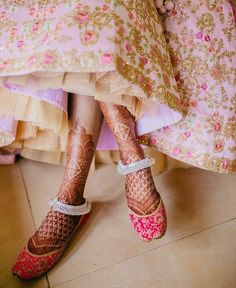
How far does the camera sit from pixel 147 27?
0.70 metres

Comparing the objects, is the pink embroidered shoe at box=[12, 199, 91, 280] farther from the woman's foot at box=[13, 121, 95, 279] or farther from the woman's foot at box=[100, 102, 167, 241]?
the woman's foot at box=[100, 102, 167, 241]

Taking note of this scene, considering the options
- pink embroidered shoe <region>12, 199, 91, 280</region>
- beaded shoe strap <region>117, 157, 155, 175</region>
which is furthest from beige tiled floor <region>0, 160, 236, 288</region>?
beaded shoe strap <region>117, 157, 155, 175</region>

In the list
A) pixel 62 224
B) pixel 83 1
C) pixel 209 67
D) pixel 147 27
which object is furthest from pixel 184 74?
pixel 62 224

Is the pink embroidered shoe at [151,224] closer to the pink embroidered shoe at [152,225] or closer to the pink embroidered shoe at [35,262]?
the pink embroidered shoe at [152,225]

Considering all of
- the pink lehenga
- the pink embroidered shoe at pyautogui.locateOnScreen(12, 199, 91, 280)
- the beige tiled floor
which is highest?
the pink lehenga

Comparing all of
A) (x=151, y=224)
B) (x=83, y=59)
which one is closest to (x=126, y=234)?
(x=151, y=224)

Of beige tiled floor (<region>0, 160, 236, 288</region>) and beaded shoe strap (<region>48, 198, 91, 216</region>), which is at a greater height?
beaded shoe strap (<region>48, 198, 91, 216</region>)

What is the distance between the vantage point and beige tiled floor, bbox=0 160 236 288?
0.74 metres

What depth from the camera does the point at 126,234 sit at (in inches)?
33.5

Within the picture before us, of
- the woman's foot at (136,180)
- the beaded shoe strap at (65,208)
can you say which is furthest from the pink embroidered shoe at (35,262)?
the woman's foot at (136,180)

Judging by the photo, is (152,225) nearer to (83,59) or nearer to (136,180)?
→ (136,180)

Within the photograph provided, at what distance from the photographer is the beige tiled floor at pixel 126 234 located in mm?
742

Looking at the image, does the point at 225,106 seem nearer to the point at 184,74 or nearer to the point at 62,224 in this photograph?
the point at 184,74

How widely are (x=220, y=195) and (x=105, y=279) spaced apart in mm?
404
